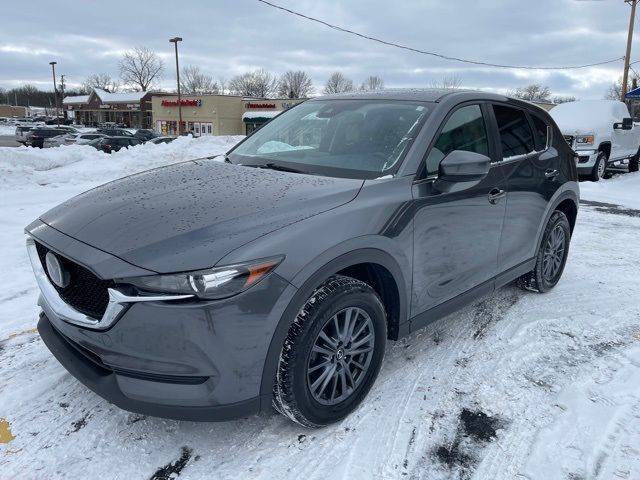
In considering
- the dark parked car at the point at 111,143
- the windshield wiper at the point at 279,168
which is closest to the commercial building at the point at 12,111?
the dark parked car at the point at 111,143

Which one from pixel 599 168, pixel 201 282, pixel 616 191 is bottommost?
pixel 616 191

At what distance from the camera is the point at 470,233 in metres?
3.39

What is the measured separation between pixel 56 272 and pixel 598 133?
13778mm

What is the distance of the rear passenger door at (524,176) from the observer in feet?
12.6

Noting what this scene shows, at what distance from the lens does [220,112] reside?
51000 mm

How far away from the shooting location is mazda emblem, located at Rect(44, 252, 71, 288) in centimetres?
241

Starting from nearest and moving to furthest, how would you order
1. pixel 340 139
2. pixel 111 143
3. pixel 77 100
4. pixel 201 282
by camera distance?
pixel 201 282 < pixel 340 139 < pixel 111 143 < pixel 77 100

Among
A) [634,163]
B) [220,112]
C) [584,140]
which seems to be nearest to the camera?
[584,140]

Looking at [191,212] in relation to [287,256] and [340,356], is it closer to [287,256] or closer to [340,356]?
[287,256]

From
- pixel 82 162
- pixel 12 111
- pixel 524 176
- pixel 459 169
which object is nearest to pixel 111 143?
pixel 82 162

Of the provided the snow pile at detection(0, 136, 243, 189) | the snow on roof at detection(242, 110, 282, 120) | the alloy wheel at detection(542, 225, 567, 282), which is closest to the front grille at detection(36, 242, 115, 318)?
the alloy wheel at detection(542, 225, 567, 282)

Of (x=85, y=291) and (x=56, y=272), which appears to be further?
(x=56, y=272)

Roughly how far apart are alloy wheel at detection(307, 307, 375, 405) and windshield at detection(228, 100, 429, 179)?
0.86 meters

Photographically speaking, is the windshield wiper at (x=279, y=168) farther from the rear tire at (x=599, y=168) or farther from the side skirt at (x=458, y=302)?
the rear tire at (x=599, y=168)
